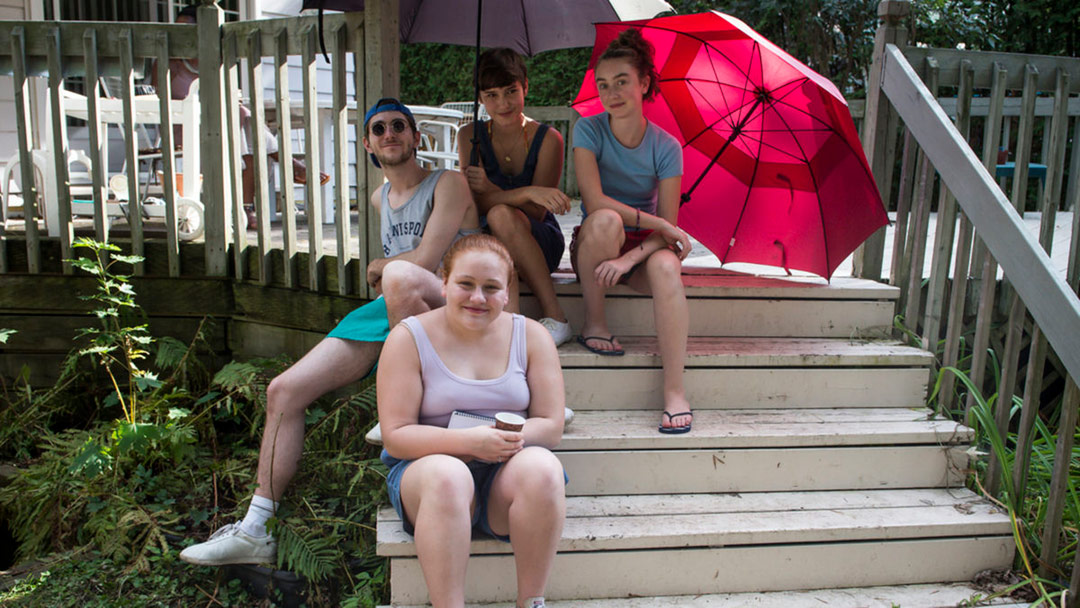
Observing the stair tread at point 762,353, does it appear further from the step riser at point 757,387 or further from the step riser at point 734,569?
the step riser at point 734,569

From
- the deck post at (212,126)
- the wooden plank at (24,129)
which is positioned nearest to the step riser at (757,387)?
the deck post at (212,126)

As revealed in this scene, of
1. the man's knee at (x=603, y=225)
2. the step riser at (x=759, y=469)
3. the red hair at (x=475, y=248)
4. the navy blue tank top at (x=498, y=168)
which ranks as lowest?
the step riser at (x=759, y=469)

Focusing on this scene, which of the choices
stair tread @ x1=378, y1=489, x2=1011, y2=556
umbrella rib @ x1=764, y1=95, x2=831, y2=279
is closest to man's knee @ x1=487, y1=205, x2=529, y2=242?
stair tread @ x1=378, y1=489, x2=1011, y2=556

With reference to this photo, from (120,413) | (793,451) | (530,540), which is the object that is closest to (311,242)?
(120,413)

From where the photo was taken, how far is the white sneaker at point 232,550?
243cm

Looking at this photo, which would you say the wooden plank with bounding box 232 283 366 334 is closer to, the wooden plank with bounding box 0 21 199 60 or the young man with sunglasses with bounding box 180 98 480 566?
the young man with sunglasses with bounding box 180 98 480 566

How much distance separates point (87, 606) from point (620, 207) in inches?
84.7

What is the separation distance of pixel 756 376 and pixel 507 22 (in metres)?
1.75

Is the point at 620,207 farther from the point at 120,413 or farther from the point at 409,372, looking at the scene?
the point at 120,413

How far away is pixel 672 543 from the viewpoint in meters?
2.35

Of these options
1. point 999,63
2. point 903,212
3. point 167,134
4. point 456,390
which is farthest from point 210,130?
point 999,63

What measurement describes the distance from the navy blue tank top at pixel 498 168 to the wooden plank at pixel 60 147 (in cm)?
188

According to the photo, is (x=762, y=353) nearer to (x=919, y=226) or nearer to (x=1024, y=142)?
(x=919, y=226)

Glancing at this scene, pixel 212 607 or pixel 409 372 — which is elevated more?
pixel 409 372
